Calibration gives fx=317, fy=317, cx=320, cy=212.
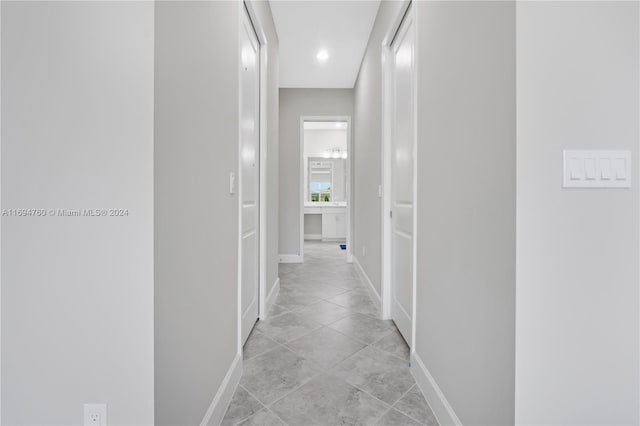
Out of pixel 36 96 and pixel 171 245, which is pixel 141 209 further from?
pixel 36 96

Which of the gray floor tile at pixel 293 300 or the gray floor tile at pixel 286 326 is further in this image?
the gray floor tile at pixel 293 300

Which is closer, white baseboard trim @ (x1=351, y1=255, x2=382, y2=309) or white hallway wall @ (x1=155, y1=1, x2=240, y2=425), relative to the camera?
white hallway wall @ (x1=155, y1=1, x2=240, y2=425)

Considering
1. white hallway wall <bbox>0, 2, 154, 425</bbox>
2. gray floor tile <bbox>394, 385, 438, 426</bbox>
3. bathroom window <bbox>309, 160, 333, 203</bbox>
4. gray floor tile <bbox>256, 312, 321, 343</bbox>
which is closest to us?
white hallway wall <bbox>0, 2, 154, 425</bbox>

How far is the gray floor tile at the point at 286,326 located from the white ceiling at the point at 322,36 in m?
2.77

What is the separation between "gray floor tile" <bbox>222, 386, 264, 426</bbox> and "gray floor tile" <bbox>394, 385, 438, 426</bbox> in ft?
2.20

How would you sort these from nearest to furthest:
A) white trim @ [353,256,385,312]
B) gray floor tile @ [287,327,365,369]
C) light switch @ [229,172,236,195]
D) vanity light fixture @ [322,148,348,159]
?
light switch @ [229,172,236,195] → gray floor tile @ [287,327,365,369] → white trim @ [353,256,385,312] → vanity light fixture @ [322,148,348,159]

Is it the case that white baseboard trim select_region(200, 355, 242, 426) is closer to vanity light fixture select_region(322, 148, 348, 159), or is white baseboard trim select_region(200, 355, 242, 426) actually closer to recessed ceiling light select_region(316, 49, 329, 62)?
recessed ceiling light select_region(316, 49, 329, 62)

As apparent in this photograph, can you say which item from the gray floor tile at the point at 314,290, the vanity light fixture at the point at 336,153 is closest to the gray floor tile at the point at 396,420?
the gray floor tile at the point at 314,290

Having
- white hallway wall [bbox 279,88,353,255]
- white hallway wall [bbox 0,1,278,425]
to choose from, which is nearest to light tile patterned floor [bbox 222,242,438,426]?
white hallway wall [bbox 0,1,278,425]

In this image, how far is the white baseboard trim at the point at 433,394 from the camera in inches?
51.3

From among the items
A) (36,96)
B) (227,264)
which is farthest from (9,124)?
(227,264)

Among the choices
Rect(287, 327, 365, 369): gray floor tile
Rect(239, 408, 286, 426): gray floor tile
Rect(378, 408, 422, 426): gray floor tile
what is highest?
Rect(287, 327, 365, 369): gray floor tile
